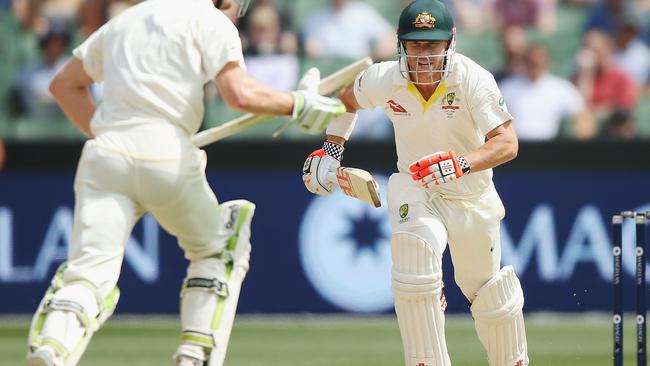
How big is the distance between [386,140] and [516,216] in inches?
40.7

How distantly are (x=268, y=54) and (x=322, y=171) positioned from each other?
14.0ft

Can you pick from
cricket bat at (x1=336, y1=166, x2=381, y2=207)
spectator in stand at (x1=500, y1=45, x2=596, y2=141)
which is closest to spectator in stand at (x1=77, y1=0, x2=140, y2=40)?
spectator in stand at (x1=500, y1=45, x2=596, y2=141)

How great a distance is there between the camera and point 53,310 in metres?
4.38

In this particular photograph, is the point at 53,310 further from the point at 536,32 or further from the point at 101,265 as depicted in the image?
the point at 536,32

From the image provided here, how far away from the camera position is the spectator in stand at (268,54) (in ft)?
31.6

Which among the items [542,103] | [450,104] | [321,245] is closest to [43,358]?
[450,104]

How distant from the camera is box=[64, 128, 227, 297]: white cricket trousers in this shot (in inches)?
176

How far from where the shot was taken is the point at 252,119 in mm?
5426

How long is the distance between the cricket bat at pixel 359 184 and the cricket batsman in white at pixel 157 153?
2.09 ft

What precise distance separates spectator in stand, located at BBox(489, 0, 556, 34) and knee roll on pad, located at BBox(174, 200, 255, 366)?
5682 mm

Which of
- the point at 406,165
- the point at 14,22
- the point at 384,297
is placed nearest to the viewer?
the point at 406,165

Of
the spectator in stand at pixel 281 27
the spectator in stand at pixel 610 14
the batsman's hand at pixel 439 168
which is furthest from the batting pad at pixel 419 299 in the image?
the spectator in stand at pixel 610 14

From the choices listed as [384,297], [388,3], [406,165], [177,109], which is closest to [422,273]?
[406,165]

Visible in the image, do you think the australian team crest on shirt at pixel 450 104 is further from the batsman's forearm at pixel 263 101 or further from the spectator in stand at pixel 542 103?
Answer: the spectator in stand at pixel 542 103
